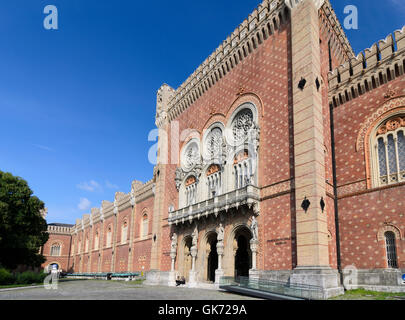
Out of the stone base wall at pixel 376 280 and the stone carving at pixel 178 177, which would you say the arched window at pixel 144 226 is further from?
the stone base wall at pixel 376 280

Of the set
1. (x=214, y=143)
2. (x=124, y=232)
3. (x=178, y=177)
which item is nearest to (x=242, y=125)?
(x=214, y=143)

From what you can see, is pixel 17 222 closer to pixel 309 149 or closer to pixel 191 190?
pixel 191 190

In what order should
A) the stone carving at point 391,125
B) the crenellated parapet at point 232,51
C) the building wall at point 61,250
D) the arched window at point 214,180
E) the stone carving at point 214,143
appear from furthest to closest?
the building wall at point 61,250
the stone carving at point 214,143
the arched window at point 214,180
the crenellated parapet at point 232,51
the stone carving at point 391,125

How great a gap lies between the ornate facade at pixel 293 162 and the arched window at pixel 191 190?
0.09 metres

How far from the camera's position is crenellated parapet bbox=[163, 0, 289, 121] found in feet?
81.9

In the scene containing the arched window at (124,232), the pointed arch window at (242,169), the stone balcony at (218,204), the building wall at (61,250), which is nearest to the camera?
the stone balcony at (218,204)

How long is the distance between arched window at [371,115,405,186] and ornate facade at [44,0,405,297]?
6 centimetres

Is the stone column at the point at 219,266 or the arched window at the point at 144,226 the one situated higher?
the arched window at the point at 144,226

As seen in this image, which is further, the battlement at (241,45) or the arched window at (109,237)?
the arched window at (109,237)

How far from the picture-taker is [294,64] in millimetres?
22078

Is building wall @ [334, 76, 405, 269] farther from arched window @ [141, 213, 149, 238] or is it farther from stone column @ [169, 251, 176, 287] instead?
arched window @ [141, 213, 149, 238]

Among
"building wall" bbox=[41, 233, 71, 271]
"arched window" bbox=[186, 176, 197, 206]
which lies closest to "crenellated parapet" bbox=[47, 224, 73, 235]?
"building wall" bbox=[41, 233, 71, 271]

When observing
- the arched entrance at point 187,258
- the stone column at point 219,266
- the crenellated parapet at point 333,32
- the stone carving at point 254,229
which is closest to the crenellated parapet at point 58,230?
the arched entrance at point 187,258

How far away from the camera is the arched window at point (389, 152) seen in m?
19.0
